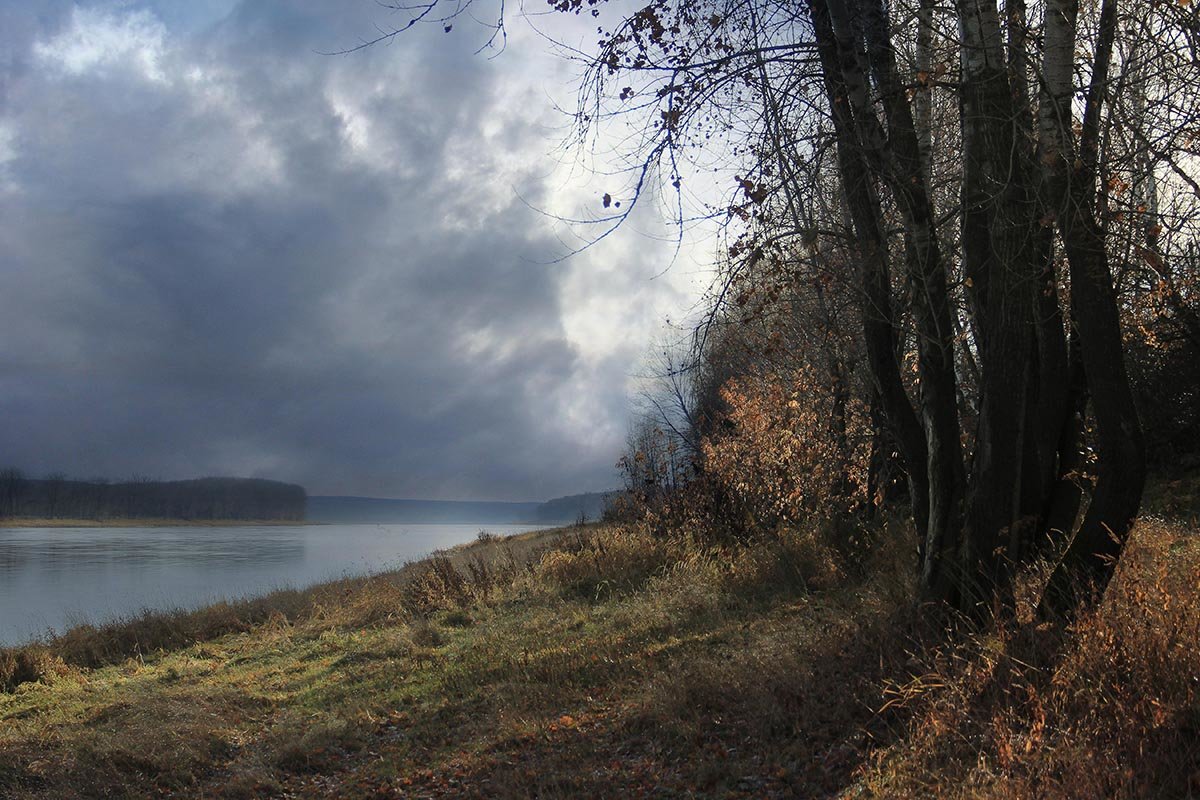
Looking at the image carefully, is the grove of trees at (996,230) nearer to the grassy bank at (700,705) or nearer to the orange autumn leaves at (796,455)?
the grassy bank at (700,705)

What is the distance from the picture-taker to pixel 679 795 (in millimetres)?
4832

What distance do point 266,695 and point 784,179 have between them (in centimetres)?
796

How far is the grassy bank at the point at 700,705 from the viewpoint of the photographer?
4094 mm

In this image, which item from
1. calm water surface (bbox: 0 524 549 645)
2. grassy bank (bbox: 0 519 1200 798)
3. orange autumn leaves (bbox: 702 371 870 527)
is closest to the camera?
grassy bank (bbox: 0 519 1200 798)

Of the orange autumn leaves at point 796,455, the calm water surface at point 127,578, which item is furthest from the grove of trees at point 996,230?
the calm water surface at point 127,578

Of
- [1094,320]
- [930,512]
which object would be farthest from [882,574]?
[1094,320]

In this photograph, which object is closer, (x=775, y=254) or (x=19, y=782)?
(x=19, y=782)

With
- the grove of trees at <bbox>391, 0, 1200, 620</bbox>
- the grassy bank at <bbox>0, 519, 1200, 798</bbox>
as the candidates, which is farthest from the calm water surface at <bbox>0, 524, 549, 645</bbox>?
the grove of trees at <bbox>391, 0, 1200, 620</bbox>

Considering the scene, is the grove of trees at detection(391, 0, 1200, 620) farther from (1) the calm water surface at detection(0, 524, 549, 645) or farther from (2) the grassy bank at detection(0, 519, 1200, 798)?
(1) the calm water surface at detection(0, 524, 549, 645)

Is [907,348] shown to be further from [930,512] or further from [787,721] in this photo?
[787,721]

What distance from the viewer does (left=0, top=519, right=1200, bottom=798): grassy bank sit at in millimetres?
4094

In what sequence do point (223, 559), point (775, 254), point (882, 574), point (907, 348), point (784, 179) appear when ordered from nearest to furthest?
1. point (784, 179)
2. point (775, 254)
3. point (882, 574)
4. point (907, 348)
5. point (223, 559)

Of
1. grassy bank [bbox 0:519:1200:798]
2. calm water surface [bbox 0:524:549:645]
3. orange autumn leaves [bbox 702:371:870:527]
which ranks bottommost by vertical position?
calm water surface [bbox 0:524:549:645]

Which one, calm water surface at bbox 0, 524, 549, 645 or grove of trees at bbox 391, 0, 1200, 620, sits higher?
grove of trees at bbox 391, 0, 1200, 620
